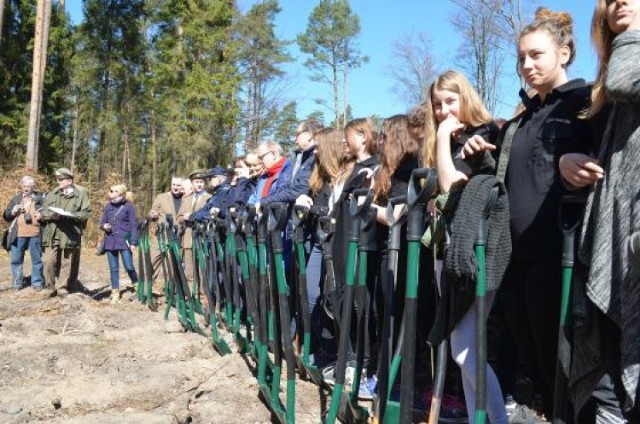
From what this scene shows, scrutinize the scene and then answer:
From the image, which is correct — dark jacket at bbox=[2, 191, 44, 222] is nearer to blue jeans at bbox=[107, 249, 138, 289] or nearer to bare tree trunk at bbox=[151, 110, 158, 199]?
blue jeans at bbox=[107, 249, 138, 289]

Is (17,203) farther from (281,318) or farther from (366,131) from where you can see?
(281,318)

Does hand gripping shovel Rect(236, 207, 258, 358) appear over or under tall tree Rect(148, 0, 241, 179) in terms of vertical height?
under

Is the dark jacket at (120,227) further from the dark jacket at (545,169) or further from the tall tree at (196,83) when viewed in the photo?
the tall tree at (196,83)

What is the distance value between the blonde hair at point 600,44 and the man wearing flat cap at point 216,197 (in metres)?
4.79

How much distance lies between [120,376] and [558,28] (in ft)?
11.6

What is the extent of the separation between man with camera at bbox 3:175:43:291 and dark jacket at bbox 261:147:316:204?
17.5ft

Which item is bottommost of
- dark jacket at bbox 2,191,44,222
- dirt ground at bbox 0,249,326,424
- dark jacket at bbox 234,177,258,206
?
dirt ground at bbox 0,249,326,424

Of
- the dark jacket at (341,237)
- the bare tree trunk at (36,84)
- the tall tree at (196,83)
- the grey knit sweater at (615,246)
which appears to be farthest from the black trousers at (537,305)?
the tall tree at (196,83)

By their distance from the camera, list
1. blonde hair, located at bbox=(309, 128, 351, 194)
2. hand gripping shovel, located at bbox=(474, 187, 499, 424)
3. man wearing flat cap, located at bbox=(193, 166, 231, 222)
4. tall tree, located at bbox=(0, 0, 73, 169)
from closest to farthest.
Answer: hand gripping shovel, located at bbox=(474, 187, 499, 424), blonde hair, located at bbox=(309, 128, 351, 194), man wearing flat cap, located at bbox=(193, 166, 231, 222), tall tree, located at bbox=(0, 0, 73, 169)

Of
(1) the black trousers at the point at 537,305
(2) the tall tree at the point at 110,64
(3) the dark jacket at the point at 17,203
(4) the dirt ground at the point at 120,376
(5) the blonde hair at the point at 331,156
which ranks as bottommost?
(4) the dirt ground at the point at 120,376

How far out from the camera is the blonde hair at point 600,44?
2140 mm

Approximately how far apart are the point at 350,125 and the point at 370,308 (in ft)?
4.15

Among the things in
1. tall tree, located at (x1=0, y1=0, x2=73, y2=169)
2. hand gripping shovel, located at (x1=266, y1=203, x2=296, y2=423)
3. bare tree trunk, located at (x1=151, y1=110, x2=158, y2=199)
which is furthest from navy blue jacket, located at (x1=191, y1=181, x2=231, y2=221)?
bare tree trunk, located at (x1=151, y1=110, x2=158, y2=199)

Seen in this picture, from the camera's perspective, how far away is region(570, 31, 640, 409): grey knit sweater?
1.86 m
